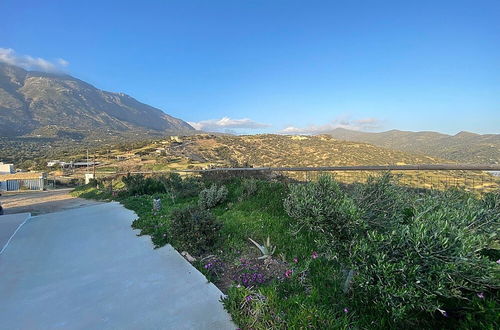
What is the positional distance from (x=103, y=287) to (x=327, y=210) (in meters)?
2.81

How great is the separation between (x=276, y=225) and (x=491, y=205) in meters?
2.66

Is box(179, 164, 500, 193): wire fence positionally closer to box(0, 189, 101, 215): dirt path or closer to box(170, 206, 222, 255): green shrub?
box(170, 206, 222, 255): green shrub

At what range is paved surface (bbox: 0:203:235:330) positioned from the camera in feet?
8.59

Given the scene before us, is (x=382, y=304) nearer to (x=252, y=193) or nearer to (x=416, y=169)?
(x=416, y=169)

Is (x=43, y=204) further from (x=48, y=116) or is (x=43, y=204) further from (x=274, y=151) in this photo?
(x=48, y=116)

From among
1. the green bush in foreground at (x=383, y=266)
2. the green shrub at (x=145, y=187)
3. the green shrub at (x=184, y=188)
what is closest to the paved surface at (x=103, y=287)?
the green bush in foreground at (x=383, y=266)

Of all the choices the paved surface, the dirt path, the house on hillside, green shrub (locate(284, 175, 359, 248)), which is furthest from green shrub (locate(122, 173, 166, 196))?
the house on hillside

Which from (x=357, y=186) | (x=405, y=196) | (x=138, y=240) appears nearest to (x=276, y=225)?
(x=357, y=186)

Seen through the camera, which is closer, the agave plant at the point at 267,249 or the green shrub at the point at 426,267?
the green shrub at the point at 426,267

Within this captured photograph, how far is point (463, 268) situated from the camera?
162cm

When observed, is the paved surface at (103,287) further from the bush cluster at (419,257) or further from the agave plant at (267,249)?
the bush cluster at (419,257)

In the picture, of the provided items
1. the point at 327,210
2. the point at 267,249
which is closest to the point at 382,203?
the point at 327,210

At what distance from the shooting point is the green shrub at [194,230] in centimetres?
399

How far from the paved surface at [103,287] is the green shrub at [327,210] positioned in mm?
1116
